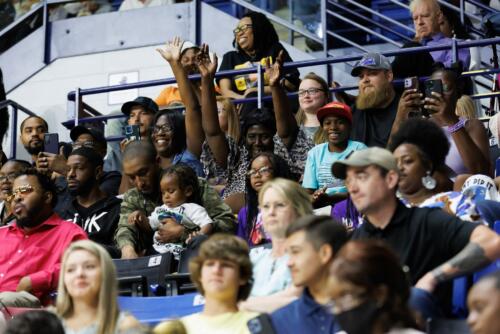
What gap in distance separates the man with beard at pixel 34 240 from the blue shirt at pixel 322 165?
5.86ft

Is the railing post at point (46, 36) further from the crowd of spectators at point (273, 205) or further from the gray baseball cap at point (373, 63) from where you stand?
the gray baseball cap at point (373, 63)

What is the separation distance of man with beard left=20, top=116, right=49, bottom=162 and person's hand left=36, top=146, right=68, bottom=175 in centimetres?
102

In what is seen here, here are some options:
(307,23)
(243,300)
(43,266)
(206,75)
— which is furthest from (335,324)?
(307,23)

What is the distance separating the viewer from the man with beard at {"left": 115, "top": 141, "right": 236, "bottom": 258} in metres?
9.04

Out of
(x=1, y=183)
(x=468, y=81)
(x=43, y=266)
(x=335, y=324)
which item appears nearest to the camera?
(x=335, y=324)

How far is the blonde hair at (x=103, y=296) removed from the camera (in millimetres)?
6785

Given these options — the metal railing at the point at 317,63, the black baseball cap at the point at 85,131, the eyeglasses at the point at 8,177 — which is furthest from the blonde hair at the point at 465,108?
the eyeglasses at the point at 8,177

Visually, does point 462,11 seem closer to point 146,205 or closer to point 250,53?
point 250,53

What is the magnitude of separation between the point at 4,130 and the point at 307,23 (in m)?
3.34

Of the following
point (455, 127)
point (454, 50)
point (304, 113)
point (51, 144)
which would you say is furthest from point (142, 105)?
point (455, 127)

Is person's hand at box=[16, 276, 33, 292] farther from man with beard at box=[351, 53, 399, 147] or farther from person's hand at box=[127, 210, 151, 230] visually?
man with beard at box=[351, 53, 399, 147]

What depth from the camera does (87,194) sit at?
10.3 meters

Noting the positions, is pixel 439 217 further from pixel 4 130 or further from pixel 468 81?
pixel 4 130

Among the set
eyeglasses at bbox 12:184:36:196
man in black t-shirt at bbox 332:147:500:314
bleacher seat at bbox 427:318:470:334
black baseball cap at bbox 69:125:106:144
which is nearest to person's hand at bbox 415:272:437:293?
man in black t-shirt at bbox 332:147:500:314
